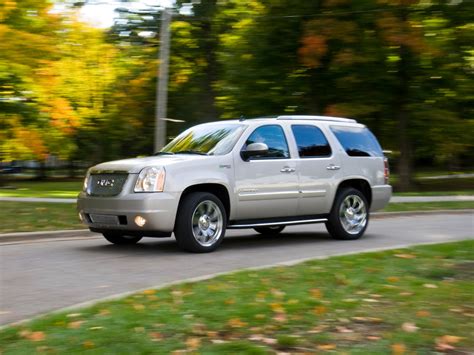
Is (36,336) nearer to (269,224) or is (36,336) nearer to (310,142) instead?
(269,224)

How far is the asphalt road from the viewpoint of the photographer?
689 centimetres

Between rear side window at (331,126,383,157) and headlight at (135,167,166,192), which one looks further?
rear side window at (331,126,383,157)

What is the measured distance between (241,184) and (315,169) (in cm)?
157

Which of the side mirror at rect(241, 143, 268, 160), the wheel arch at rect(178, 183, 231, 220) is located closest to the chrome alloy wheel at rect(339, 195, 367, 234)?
the side mirror at rect(241, 143, 268, 160)

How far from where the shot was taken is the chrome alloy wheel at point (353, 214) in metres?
11.5

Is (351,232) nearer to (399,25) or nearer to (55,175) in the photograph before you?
(399,25)

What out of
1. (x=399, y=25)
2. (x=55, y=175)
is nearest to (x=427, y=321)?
(x=399, y=25)

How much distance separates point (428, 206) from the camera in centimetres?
1948

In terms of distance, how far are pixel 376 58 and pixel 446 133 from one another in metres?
5.20

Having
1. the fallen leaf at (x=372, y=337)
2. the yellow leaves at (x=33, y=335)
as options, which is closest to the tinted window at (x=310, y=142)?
the fallen leaf at (x=372, y=337)

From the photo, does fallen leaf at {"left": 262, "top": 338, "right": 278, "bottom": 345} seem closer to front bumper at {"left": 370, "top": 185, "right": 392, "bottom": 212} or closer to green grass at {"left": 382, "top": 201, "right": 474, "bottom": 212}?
front bumper at {"left": 370, "top": 185, "right": 392, "bottom": 212}

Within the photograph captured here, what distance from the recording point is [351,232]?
11.5m

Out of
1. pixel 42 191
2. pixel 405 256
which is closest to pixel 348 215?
pixel 405 256

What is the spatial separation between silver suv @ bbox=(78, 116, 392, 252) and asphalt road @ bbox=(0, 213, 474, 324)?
38cm
